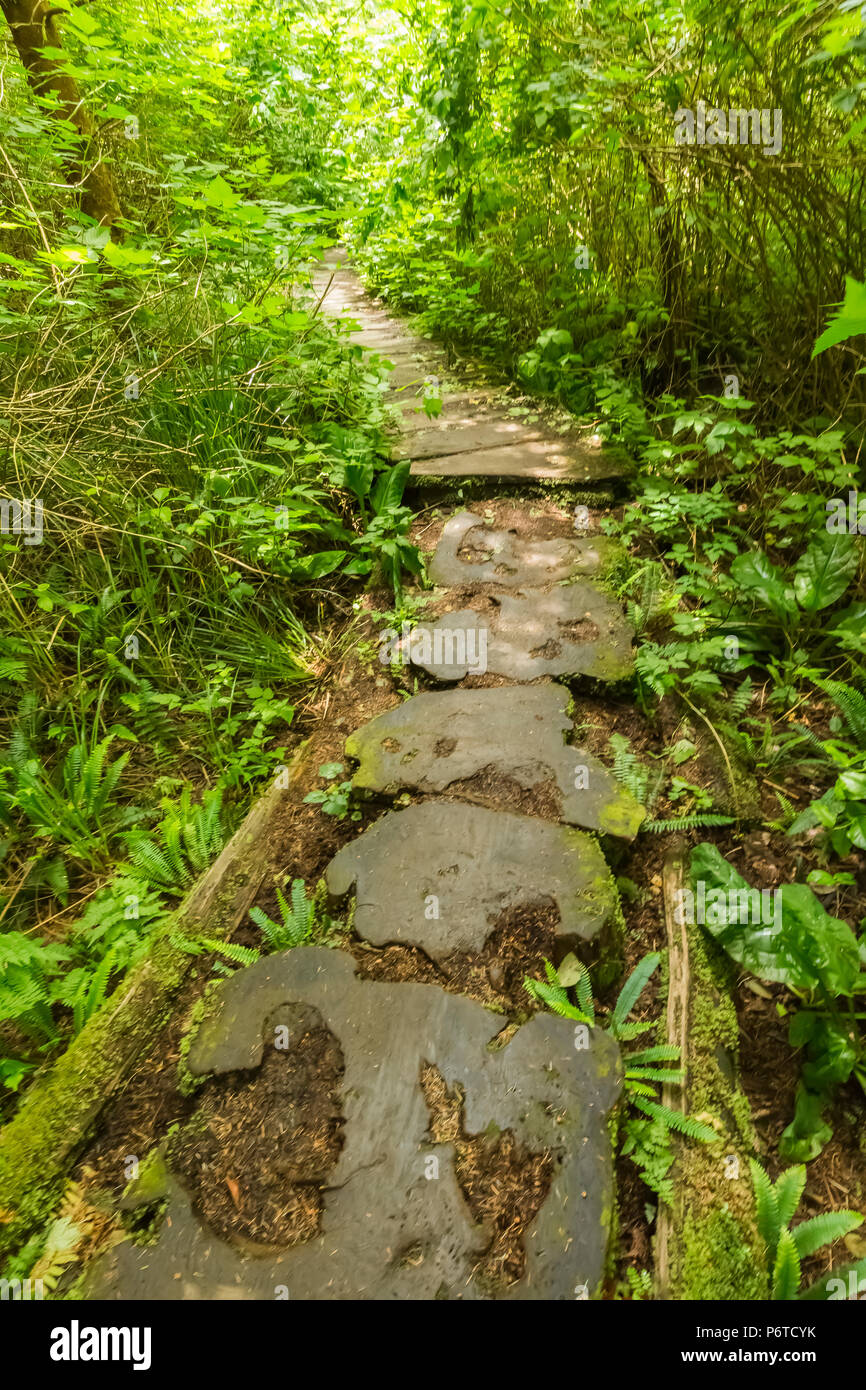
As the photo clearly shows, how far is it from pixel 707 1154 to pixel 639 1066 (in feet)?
0.72

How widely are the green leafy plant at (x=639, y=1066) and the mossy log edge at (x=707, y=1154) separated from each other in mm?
40

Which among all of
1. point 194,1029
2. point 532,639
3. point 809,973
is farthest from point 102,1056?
point 532,639

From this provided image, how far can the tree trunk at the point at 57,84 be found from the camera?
3.89m

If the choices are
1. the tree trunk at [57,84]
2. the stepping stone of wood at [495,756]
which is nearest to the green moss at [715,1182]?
the stepping stone of wood at [495,756]

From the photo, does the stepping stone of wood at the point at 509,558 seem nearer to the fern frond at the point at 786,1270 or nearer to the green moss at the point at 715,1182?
the green moss at the point at 715,1182

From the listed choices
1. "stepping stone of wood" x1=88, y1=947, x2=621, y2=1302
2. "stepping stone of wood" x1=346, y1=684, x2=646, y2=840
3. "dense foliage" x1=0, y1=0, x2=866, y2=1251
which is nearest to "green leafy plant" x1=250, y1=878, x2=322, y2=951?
"dense foliage" x1=0, y1=0, x2=866, y2=1251

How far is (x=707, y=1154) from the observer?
158 cm

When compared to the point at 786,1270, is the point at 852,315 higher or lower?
higher

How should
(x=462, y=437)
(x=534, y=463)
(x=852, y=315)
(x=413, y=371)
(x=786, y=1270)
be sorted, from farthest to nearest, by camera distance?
1. (x=413, y=371)
2. (x=462, y=437)
3. (x=534, y=463)
4. (x=786, y=1270)
5. (x=852, y=315)

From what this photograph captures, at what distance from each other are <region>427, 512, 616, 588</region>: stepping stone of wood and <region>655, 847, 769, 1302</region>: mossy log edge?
174cm

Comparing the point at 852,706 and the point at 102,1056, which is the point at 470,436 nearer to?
the point at 852,706

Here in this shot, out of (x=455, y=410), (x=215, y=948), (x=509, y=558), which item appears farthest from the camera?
(x=455, y=410)

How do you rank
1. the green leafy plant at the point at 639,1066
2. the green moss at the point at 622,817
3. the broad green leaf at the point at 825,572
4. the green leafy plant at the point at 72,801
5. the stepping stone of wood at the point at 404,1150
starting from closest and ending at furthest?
the stepping stone of wood at the point at 404,1150, the green leafy plant at the point at 639,1066, the green moss at the point at 622,817, the green leafy plant at the point at 72,801, the broad green leaf at the point at 825,572

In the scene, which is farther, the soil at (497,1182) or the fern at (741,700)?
the fern at (741,700)
